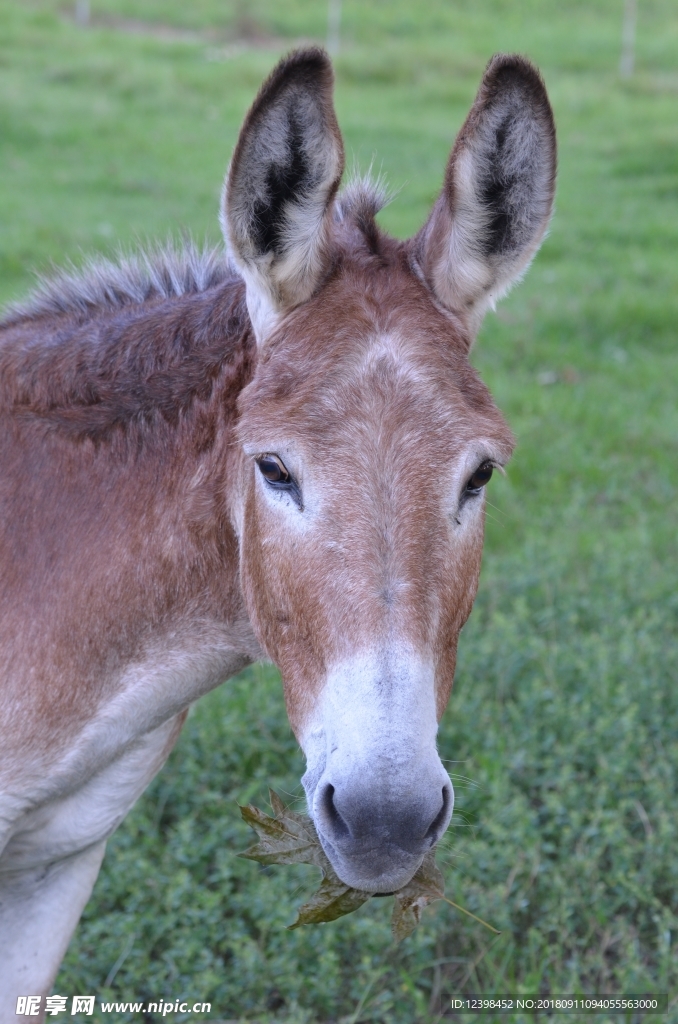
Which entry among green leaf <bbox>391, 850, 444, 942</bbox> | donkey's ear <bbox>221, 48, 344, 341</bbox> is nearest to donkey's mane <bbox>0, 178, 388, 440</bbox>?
donkey's ear <bbox>221, 48, 344, 341</bbox>

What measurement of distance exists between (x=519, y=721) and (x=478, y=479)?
89.6 inches

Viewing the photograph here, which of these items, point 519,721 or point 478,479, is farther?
point 519,721

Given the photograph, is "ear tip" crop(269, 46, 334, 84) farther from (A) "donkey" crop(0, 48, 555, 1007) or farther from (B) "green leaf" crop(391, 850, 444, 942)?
(B) "green leaf" crop(391, 850, 444, 942)

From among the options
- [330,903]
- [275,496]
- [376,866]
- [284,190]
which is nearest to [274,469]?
[275,496]

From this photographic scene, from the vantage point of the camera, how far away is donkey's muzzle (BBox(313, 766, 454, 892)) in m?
1.84

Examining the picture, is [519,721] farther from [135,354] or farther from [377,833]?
[377,833]

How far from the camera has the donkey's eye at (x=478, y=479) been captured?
2.24 meters

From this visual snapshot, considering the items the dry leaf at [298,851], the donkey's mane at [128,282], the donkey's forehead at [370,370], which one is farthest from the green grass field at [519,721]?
the donkey's forehead at [370,370]

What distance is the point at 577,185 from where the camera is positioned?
12.8m

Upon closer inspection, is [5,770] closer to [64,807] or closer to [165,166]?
[64,807]

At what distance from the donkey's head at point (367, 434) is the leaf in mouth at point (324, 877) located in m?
0.29

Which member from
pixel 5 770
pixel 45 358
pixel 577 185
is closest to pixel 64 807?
pixel 5 770

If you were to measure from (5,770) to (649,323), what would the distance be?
7433mm

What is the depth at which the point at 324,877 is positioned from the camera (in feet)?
7.51
